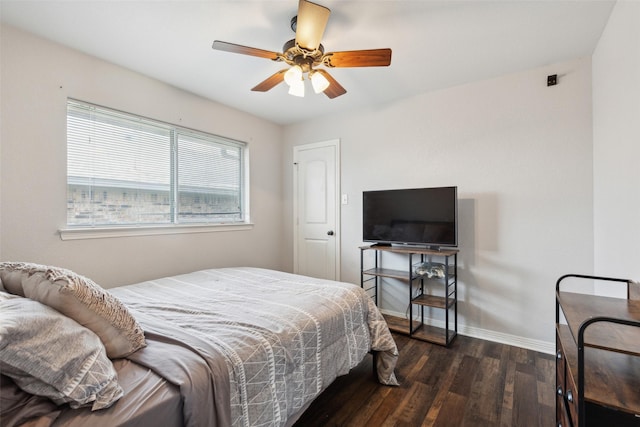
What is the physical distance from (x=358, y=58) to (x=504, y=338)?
109 inches

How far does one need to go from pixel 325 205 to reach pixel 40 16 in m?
2.97

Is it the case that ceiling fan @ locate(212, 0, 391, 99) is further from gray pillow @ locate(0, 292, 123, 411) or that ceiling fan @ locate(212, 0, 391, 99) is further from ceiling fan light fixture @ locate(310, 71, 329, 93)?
gray pillow @ locate(0, 292, 123, 411)

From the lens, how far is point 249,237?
3729 millimetres

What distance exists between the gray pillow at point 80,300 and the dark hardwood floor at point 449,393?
111cm

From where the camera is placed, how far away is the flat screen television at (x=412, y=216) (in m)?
2.69

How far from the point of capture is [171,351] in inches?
45.3

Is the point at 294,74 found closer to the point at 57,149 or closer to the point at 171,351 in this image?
the point at 171,351

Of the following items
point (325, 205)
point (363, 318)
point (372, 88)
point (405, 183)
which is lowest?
point (363, 318)

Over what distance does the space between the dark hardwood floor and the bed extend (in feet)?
1.00

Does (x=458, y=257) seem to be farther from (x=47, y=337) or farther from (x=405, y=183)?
(x=47, y=337)

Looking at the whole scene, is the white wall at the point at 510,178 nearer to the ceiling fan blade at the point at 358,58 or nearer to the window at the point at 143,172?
the ceiling fan blade at the point at 358,58

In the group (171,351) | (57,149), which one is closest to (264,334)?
(171,351)

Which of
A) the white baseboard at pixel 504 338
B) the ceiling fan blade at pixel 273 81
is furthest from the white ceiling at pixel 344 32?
the white baseboard at pixel 504 338

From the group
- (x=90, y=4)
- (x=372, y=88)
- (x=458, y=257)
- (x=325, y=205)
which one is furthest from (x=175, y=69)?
(x=458, y=257)
